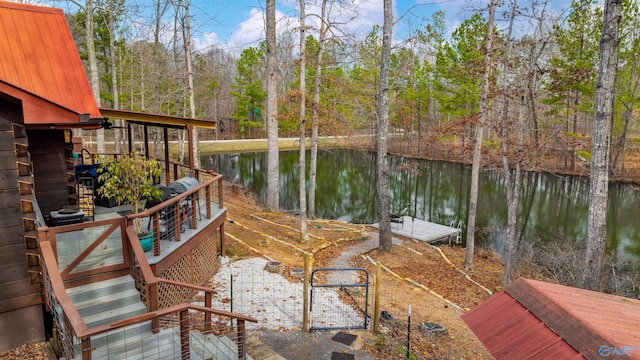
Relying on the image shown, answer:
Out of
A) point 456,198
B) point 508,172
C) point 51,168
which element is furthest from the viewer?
point 456,198

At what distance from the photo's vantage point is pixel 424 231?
1778 cm

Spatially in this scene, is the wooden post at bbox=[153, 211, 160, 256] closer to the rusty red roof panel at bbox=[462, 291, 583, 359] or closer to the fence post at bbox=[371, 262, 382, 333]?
the fence post at bbox=[371, 262, 382, 333]

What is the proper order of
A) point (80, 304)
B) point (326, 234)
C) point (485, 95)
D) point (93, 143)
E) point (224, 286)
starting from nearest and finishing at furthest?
1. point (80, 304)
2. point (224, 286)
3. point (485, 95)
4. point (326, 234)
5. point (93, 143)

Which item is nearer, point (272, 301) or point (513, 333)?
point (513, 333)

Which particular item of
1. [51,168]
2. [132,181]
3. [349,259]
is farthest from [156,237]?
[349,259]

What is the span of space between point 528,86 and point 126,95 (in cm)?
2857

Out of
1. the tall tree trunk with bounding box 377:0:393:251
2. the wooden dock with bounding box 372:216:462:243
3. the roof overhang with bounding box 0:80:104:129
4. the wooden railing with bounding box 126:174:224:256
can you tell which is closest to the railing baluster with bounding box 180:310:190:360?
the wooden railing with bounding box 126:174:224:256

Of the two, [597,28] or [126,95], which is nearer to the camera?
[597,28]

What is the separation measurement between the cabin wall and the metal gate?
172 inches

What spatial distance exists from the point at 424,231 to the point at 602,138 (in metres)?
11.2

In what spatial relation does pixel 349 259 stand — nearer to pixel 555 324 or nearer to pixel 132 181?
pixel 132 181

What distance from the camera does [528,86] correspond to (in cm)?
1119

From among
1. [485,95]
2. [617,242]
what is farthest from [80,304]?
[617,242]

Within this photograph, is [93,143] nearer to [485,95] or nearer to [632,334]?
[485,95]
